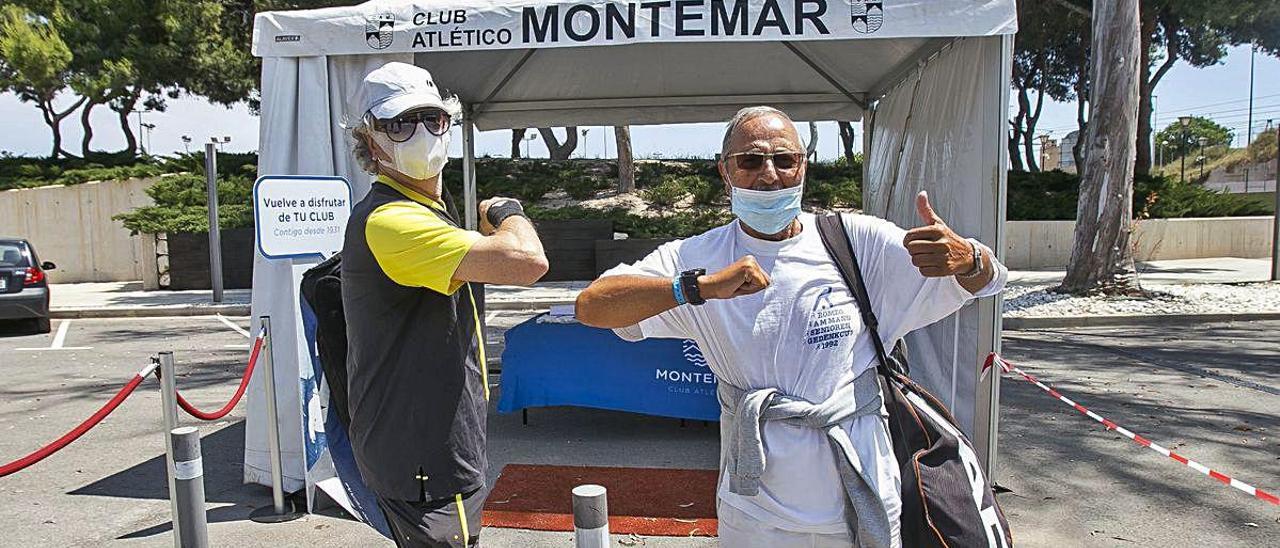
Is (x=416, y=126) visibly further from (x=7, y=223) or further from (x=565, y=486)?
(x=7, y=223)

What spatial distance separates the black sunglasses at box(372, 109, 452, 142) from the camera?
88.7 inches

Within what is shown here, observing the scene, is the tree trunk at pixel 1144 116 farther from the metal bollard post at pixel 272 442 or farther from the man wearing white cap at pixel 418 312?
the man wearing white cap at pixel 418 312

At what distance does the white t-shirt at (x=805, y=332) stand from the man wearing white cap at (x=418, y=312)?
1.25 feet

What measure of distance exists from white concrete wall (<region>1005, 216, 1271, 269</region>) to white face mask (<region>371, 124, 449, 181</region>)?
20715 mm

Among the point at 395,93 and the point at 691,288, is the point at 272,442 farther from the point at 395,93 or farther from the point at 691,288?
the point at 691,288

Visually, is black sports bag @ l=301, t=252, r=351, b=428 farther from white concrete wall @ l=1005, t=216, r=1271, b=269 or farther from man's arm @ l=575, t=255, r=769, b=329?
white concrete wall @ l=1005, t=216, r=1271, b=269

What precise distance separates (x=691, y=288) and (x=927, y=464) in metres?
0.72

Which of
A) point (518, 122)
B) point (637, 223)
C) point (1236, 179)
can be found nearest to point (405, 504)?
point (518, 122)

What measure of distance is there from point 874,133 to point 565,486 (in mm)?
4580

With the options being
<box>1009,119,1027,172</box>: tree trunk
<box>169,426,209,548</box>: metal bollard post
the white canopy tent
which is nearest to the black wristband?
<box>169,426,209,548</box>: metal bollard post

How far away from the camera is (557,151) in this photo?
28.7 meters

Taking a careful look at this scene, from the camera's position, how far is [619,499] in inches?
194

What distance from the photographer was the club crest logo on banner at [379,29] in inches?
185

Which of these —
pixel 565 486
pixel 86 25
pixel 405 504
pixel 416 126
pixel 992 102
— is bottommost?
pixel 565 486
